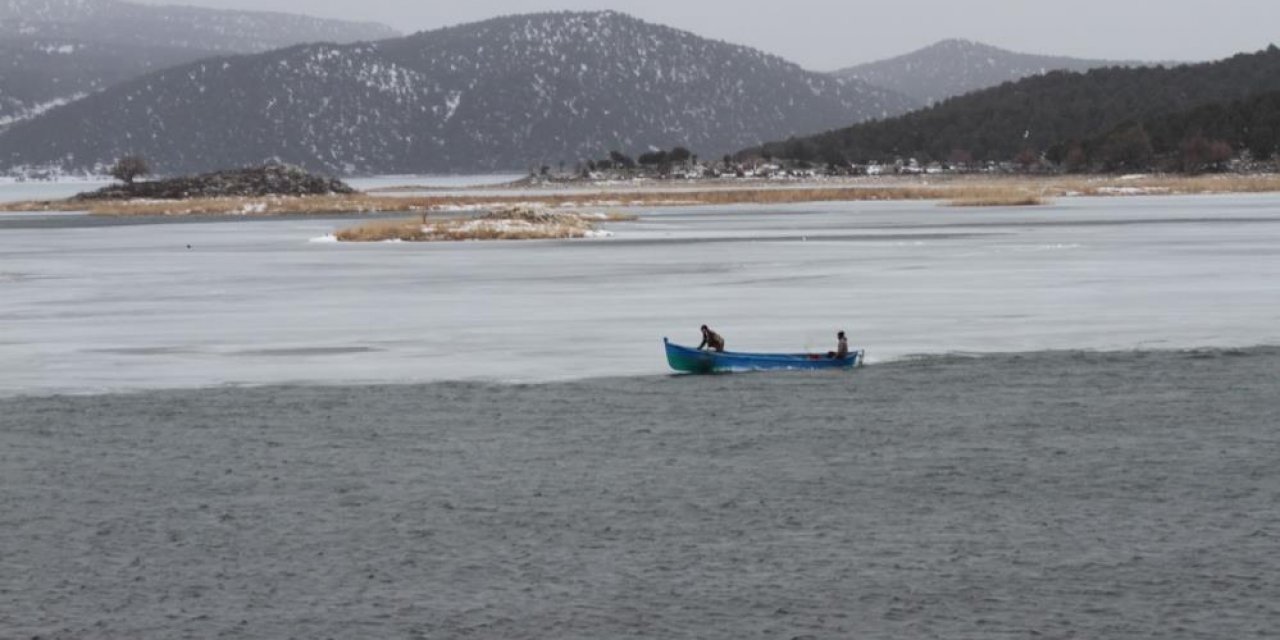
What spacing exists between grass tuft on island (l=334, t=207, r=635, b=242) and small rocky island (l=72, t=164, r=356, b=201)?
3834 inches

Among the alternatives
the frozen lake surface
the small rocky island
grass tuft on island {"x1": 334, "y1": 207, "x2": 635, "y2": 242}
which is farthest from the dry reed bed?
the frozen lake surface

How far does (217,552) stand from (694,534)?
4.45 meters

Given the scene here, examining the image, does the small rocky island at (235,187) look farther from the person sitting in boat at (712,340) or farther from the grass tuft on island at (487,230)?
the person sitting in boat at (712,340)

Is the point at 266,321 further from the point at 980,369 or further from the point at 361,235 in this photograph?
the point at 361,235

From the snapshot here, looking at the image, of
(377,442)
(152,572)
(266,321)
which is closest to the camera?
(152,572)

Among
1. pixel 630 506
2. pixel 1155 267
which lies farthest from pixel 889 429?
pixel 1155 267

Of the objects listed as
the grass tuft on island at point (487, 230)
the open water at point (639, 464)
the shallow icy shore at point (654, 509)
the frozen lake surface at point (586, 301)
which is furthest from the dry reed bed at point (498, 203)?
the shallow icy shore at point (654, 509)

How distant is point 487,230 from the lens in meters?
85.8

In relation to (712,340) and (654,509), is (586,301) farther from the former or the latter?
(654,509)

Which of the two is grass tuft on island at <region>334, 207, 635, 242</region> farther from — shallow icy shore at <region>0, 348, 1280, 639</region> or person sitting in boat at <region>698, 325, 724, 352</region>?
shallow icy shore at <region>0, 348, 1280, 639</region>

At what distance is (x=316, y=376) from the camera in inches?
1212

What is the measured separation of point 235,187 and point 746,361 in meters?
166

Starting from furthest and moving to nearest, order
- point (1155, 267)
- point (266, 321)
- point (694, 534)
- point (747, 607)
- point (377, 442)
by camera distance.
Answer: point (1155, 267), point (266, 321), point (377, 442), point (694, 534), point (747, 607)

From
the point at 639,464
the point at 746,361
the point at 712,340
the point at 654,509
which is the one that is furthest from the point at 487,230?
the point at 654,509
